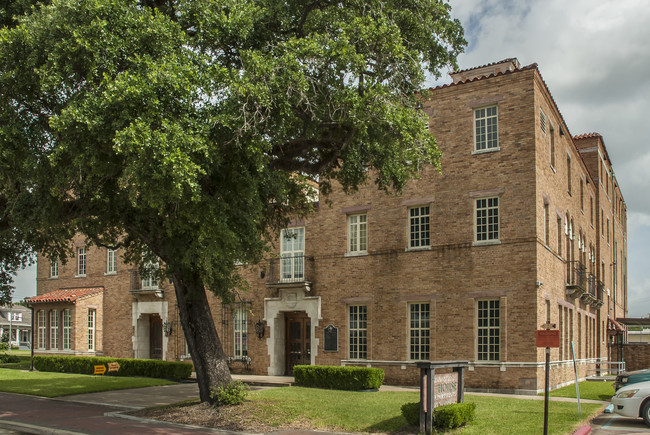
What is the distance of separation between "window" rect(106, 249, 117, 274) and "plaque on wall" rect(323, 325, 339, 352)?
13698mm

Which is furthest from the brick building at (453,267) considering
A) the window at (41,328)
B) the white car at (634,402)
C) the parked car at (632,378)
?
the window at (41,328)

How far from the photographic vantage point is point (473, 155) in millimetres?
23094

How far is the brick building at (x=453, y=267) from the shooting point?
21891 millimetres

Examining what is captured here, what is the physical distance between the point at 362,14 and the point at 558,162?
1420 centimetres

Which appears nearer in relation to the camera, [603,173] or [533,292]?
[533,292]

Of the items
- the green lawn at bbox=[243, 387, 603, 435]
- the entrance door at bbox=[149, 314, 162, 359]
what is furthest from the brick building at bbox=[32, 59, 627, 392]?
the green lawn at bbox=[243, 387, 603, 435]

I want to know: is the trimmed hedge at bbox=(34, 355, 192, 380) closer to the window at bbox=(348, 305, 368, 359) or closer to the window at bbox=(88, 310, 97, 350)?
the window at bbox=(88, 310, 97, 350)

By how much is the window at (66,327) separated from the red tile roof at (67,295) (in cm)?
77

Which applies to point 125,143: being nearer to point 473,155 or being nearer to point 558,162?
point 473,155

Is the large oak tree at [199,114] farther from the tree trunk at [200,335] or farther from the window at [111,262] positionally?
the window at [111,262]

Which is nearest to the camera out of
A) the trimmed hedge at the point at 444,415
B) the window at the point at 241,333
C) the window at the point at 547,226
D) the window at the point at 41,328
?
the trimmed hedge at the point at 444,415

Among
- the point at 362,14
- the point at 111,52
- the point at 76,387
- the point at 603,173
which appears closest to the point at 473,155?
the point at 362,14

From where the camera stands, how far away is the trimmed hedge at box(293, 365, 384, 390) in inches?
851

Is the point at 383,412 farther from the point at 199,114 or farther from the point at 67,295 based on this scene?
the point at 67,295
